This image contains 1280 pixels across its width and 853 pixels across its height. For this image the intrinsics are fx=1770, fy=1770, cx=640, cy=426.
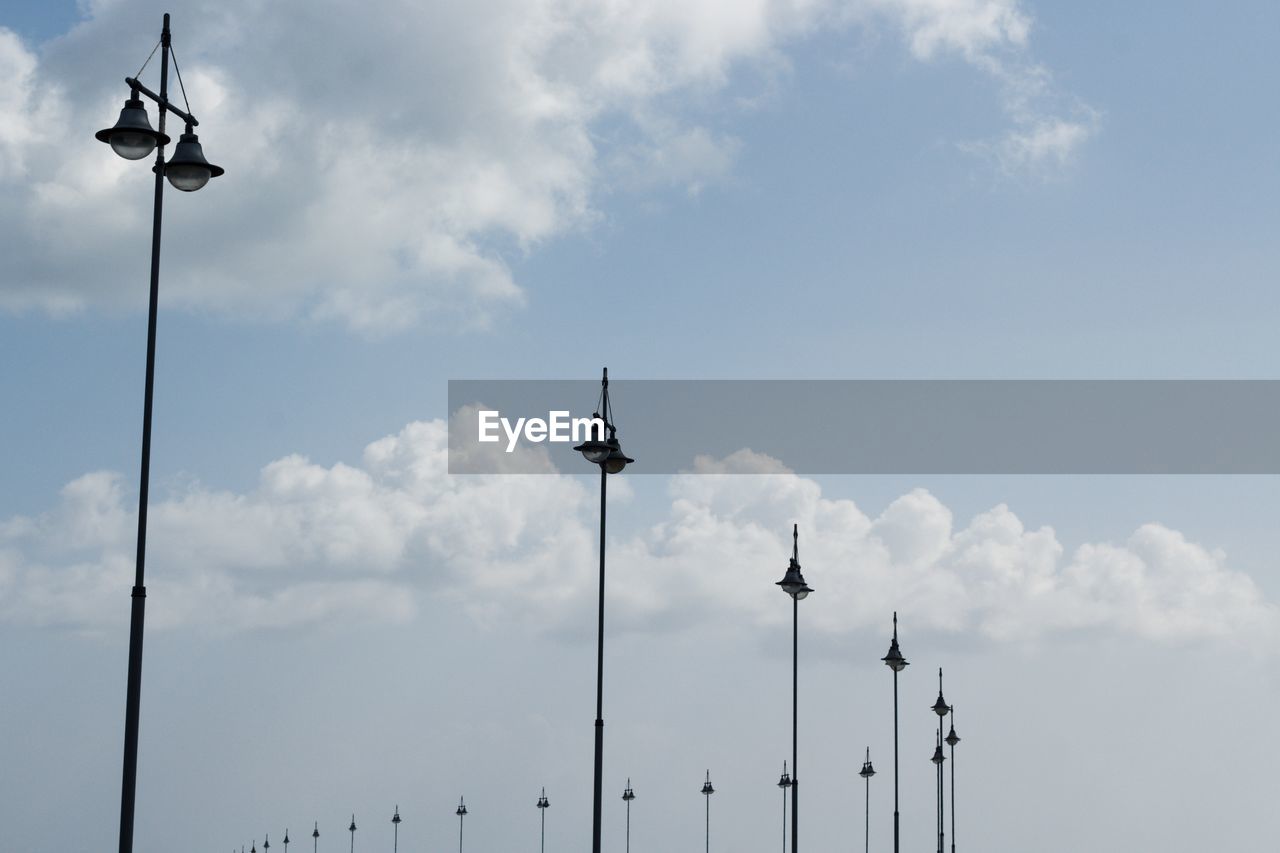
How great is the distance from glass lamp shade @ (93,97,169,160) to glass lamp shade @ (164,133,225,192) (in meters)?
0.36

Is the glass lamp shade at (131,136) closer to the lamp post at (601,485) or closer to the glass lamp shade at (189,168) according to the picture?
the glass lamp shade at (189,168)

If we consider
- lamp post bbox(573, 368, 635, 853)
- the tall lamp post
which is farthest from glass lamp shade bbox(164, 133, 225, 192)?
lamp post bbox(573, 368, 635, 853)

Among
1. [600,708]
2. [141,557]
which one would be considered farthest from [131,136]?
[600,708]

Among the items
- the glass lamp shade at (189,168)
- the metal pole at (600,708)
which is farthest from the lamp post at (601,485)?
the glass lamp shade at (189,168)

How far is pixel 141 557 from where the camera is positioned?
18.8 metres

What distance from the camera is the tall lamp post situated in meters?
18.0

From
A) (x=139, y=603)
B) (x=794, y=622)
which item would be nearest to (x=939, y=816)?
(x=794, y=622)

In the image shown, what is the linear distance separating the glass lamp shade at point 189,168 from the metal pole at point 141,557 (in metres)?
0.22

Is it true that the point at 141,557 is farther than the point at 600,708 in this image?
No

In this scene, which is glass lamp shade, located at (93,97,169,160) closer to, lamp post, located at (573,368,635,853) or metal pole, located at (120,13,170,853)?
metal pole, located at (120,13,170,853)

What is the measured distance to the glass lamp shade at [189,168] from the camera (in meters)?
19.9

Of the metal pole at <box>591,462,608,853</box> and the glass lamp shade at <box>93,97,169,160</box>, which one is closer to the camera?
the glass lamp shade at <box>93,97,169,160</box>

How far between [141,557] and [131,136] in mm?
4641

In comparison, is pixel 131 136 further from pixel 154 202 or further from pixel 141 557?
pixel 141 557
